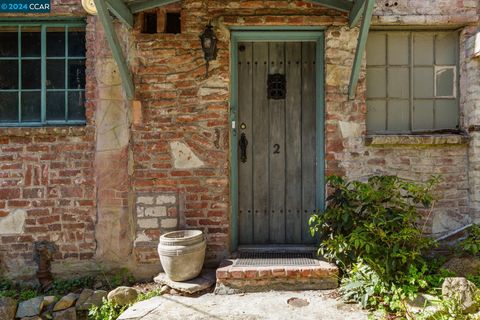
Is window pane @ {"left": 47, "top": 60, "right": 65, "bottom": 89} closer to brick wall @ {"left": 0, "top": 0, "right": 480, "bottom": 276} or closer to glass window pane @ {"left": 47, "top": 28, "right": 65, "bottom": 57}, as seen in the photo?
glass window pane @ {"left": 47, "top": 28, "right": 65, "bottom": 57}

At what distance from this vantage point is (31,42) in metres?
4.38

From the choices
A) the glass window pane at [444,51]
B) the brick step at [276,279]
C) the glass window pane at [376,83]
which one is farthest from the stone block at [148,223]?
the glass window pane at [444,51]

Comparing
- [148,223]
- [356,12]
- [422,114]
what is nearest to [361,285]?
[422,114]

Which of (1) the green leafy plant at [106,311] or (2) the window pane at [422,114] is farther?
(2) the window pane at [422,114]

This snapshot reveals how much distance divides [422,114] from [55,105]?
4.15 metres

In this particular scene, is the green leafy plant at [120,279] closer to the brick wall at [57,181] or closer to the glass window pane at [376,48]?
the brick wall at [57,181]

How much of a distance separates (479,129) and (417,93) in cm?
74

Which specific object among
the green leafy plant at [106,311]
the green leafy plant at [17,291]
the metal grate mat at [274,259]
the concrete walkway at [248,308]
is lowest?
the green leafy plant at [106,311]

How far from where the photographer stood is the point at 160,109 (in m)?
4.17

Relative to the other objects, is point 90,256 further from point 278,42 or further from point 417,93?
point 417,93

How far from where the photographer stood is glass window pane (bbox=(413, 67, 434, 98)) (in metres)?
4.37

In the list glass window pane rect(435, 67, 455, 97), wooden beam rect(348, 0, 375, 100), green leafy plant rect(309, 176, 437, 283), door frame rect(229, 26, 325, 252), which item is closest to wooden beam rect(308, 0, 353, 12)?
door frame rect(229, 26, 325, 252)

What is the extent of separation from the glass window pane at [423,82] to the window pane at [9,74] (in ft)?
14.8

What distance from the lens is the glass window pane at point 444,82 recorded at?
4.38 meters
